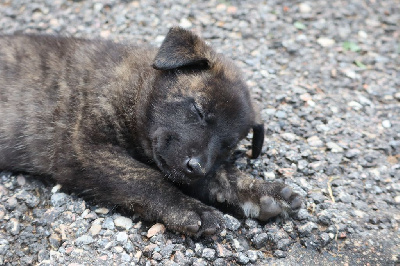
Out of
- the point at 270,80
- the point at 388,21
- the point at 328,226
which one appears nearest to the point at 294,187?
the point at 328,226

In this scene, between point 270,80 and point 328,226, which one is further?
point 270,80

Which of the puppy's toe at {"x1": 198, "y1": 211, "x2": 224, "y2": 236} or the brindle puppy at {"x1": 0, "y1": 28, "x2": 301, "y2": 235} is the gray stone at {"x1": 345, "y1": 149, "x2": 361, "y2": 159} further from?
the puppy's toe at {"x1": 198, "y1": 211, "x2": 224, "y2": 236}

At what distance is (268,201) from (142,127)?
118 cm

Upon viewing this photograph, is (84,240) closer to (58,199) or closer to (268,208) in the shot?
(58,199)

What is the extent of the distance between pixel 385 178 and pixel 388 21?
300 centimetres

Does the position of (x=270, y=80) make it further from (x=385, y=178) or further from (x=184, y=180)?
(x=184, y=180)

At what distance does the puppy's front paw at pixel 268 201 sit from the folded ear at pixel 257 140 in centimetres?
50

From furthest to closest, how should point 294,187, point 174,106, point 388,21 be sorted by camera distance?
point 388,21
point 294,187
point 174,106

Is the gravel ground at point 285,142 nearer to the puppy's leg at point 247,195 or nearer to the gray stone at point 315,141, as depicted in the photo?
the gray stone at point 315,141

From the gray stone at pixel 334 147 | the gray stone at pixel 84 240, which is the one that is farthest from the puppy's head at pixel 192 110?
the gray stone at pixel 334 147

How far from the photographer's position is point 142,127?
4.23 metres

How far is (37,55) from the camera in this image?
4699 millimetres

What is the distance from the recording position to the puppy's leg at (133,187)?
3893mm

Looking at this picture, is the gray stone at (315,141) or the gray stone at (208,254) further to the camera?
the gray stone at (315,141)
